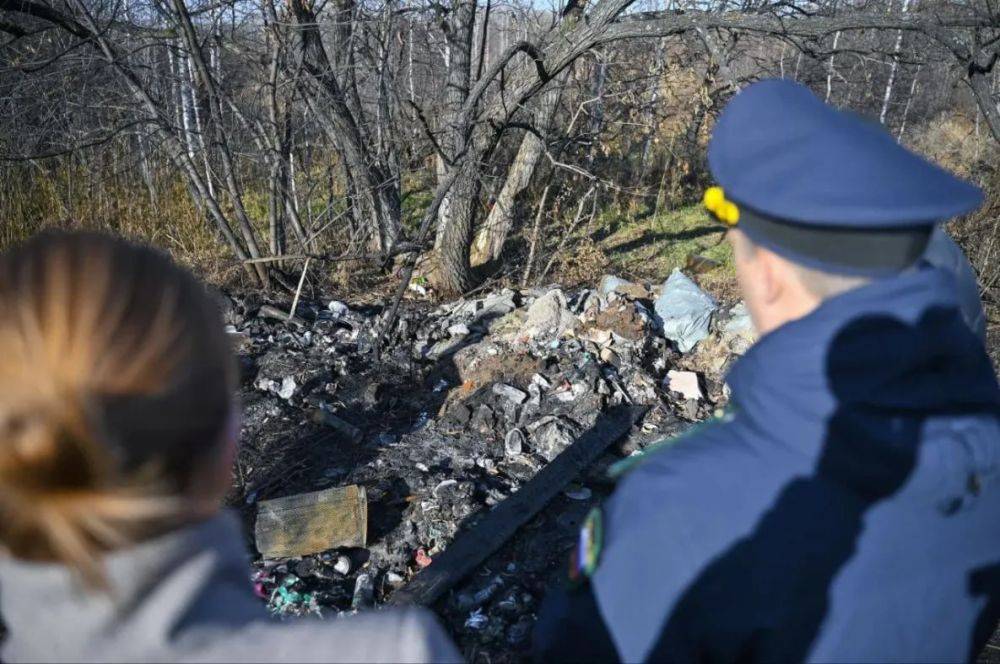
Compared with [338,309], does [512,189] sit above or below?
above

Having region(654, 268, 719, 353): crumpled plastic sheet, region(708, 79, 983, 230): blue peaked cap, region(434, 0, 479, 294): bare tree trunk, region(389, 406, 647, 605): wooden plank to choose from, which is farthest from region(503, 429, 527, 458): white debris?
region(708, 79, 983, 230): blue peaked cap

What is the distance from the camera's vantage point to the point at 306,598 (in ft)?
11.5

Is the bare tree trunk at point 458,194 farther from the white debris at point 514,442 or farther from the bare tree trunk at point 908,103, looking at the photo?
the bare tree trunk at point 908,103

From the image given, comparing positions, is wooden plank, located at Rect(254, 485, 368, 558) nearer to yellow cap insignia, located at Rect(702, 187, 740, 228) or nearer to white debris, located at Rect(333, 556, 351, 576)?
white debris, located at Rect(333, 556, 351, 576)

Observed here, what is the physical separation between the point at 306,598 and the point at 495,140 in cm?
555

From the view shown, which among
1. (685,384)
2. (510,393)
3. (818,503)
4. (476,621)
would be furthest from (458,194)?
(818,503)

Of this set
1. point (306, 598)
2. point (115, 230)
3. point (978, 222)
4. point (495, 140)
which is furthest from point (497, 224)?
point (306, 598)

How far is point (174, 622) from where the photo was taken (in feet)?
2.55

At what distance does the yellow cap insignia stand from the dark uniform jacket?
0.66 feet

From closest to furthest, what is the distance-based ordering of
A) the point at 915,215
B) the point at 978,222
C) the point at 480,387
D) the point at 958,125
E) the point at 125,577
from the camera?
the point at 125,577 → the point at 915,215 → the point at 480,387 → the point at 978,222 → the point at 958,125

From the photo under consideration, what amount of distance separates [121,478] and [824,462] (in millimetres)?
861

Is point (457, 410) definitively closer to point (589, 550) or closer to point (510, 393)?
point (510, 393)

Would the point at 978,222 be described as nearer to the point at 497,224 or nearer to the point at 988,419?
the point at 497,224

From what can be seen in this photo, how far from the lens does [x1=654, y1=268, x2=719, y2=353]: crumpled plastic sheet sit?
624 cm
